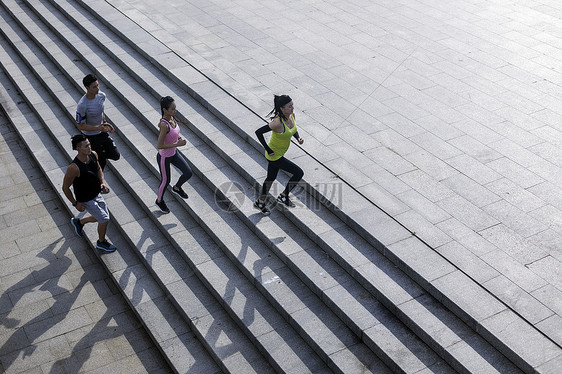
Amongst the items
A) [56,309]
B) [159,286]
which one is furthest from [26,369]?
[159,286]

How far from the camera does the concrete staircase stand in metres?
6.40

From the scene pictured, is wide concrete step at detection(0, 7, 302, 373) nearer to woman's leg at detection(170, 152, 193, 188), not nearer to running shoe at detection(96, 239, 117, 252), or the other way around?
running shoe at detection(96, 239, 117, 252)

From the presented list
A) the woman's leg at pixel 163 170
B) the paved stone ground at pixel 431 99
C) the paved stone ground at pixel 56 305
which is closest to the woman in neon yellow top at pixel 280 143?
the paved stone ground at pixel 431 99

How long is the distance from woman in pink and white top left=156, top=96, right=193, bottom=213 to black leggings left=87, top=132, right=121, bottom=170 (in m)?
0.89

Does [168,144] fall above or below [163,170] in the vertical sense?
above

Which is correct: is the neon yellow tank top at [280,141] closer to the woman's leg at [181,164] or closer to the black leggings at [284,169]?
the black leggings at [284,169]

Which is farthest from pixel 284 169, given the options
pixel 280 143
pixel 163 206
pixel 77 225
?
pixel 77 225

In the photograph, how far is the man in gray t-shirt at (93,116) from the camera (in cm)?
805

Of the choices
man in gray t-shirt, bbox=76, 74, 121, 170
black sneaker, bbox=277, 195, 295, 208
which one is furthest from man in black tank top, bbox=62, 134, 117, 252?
black sneaker, bbox=277, 195, 295, 208

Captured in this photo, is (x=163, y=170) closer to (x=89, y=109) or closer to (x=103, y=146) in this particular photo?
(x=103, y=146)

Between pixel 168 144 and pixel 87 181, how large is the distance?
1116 millimetres

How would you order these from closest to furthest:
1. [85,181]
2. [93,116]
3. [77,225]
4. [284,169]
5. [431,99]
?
[85,181]
[284,169]
[93,116]
[77,225]
[431,99]

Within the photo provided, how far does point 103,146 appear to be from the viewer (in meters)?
8.46

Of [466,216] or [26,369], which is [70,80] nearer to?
[26,369]
